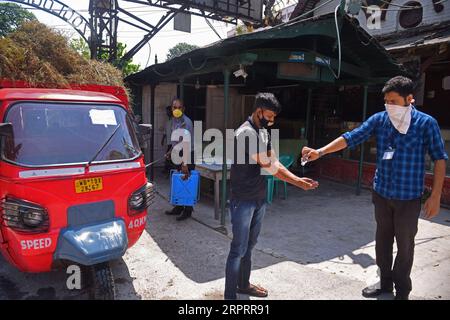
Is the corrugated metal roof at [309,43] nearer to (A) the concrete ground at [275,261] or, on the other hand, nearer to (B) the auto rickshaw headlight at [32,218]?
(A) the concrete ground at [275,261]

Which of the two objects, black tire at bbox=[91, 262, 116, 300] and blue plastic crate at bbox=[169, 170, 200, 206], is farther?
blue plastic crate at bbox=[169, 170, 200, 206]

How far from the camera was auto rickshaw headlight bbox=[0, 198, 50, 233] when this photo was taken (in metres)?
2.71

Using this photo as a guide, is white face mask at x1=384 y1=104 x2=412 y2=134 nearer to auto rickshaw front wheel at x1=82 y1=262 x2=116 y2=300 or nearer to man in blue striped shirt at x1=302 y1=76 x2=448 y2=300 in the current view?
man in blue striped shirt at x1=302 y1=76 x2=448 y2=300

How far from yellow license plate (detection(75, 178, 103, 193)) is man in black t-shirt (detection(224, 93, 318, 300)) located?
3.98 feet

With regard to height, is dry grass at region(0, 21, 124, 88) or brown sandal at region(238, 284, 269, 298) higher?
dry grass at region(0, 21, 124, 88)

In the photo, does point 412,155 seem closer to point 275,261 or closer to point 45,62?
point 275,261

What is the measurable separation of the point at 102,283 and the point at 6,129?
1508 millimetres

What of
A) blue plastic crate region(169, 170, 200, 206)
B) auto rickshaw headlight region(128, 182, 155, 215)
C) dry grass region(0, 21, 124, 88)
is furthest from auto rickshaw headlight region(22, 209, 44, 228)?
blue plastic crate region(169, 170, 200, 206)

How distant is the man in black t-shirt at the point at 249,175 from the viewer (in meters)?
2.95

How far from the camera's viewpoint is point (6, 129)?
2814mm

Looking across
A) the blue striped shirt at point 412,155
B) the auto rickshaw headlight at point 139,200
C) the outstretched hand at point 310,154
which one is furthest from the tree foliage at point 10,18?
the blue striped shirt at point 412,155

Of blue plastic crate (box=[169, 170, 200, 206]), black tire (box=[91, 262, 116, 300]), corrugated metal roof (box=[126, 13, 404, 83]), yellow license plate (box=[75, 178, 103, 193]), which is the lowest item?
black tire (box=[91, 262, 116, 300])

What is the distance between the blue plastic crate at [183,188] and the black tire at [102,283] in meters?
2.42
